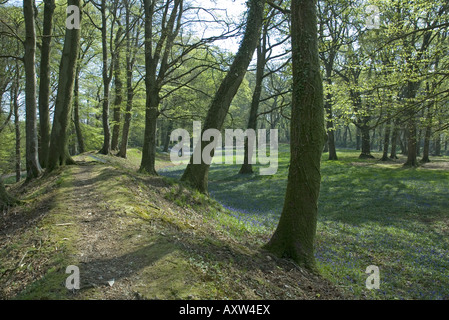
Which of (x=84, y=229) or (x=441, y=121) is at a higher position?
(x=441, y=121)

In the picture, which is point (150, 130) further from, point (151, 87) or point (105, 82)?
point (105, 82)

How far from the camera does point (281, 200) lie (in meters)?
13.9

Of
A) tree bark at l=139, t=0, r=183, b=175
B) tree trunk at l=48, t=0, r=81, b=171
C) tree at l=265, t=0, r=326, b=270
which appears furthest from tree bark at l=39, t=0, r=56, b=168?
tree at l=265, t=0, r=326, b=270

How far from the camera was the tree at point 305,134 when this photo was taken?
5.43 m

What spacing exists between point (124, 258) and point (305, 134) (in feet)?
12.2

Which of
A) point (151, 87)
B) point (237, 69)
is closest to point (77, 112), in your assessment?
point (151, 87)

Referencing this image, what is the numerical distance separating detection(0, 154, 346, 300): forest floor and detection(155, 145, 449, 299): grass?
173 cm

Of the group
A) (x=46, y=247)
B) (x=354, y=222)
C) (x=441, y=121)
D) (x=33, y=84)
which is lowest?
(x=354, y=222)

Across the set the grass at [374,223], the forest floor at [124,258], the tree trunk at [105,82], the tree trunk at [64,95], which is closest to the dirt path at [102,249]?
the forest floor at [124,258]

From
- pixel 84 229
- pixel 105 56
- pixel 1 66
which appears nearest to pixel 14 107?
pixel 1 66

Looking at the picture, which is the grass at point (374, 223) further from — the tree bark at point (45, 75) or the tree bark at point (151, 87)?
the tree bark at point (45, 75)

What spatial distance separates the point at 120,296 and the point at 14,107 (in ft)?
83.9
